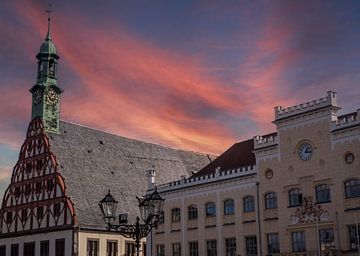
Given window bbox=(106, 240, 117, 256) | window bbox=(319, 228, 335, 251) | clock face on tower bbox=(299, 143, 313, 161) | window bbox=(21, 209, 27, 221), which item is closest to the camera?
window bbox=(319, 228, 335, 251)

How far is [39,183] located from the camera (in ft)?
249

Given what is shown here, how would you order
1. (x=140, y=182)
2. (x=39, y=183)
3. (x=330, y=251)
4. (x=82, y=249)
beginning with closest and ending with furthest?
(x=330, y=251), (x=82, y=249), (x=39, y=183), (x=140, y=182)

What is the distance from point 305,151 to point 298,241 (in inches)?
308

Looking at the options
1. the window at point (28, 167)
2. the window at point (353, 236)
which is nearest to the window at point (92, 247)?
the window at point (28, 167)

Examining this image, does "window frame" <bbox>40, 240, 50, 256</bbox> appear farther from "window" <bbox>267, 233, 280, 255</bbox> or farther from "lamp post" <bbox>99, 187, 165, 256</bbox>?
"lamp post" <bbox>99, 187, 165, 256</bbox>

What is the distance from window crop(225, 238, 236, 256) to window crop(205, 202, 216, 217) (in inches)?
124

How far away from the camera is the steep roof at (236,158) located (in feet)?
203

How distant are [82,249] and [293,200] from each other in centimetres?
2801

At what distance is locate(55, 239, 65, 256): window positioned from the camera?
7019 centimetres

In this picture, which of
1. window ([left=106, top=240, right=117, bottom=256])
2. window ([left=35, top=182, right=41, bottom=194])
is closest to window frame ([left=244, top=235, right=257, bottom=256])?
window ([left=106, top=240, right=117, bottom=256])

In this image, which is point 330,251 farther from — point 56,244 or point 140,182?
point 140,182

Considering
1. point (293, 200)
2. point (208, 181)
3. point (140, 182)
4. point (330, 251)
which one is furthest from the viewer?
point (140, 182)

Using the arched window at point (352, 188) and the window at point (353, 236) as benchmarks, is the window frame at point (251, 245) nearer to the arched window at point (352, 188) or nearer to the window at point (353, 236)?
the window at point (353, 236)

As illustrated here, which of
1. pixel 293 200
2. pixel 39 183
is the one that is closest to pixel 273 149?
pixel 293 200
